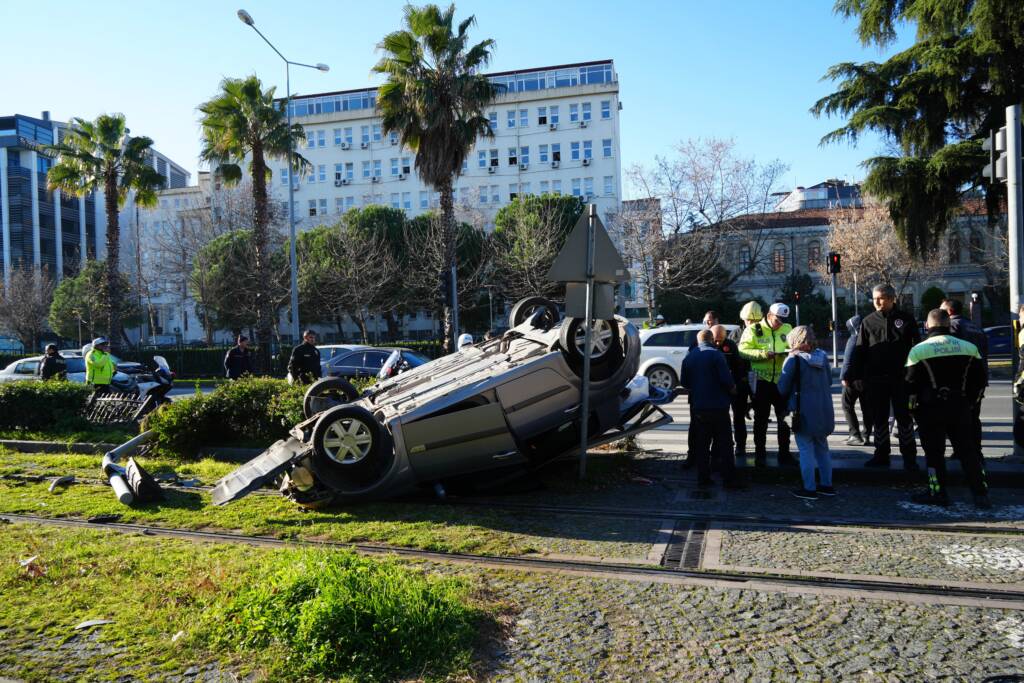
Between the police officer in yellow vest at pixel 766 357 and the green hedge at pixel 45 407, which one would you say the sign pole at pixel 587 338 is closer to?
the police officer in yellow vest at pixel 766 357

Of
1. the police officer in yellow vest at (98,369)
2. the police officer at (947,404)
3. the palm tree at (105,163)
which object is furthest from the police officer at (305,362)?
the palm tree at (105,163)

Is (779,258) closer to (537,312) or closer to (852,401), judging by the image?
(852,401)

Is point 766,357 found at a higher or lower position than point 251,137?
lower

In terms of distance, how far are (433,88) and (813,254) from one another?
44.1m

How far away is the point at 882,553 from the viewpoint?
523cm

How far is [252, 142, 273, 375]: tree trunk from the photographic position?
87.0 feet

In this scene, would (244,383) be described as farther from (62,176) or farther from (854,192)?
(854,192)

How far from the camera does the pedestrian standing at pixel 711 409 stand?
24.2 ft

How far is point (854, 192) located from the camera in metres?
66.3

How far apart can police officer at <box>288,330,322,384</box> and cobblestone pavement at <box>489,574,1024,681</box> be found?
873 centimetres

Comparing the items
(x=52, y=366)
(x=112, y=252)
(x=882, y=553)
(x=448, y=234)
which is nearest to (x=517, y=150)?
(x=112, y=252)

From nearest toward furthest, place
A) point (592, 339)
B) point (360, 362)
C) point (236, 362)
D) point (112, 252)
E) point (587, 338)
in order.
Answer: point (587, 338), point (592, 339), point (236, 362), point (360, 362), point (112, 252)

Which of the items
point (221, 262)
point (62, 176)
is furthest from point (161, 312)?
point (62, 176)

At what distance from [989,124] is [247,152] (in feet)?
77.5
